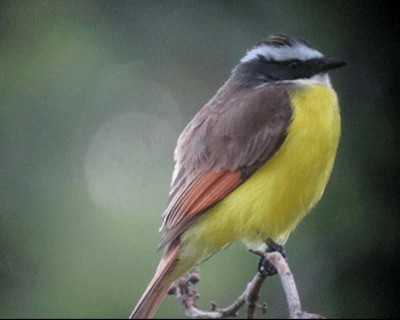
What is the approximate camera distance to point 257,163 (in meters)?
4.32

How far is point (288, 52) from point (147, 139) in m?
2.08

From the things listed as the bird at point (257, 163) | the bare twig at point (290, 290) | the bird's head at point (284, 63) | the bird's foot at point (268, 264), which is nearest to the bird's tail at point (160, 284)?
the bird at point (257, 163)

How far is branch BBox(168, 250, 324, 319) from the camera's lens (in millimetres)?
3439

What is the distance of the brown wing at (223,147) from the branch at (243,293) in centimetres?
33

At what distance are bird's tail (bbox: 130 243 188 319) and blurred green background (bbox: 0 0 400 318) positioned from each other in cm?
90

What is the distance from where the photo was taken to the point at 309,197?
A: 439 cm

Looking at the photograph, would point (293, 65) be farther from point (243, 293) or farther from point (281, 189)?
point (243, 293)

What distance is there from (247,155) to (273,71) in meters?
0.44

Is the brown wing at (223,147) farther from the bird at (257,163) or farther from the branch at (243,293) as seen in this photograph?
the branch at (243,293)

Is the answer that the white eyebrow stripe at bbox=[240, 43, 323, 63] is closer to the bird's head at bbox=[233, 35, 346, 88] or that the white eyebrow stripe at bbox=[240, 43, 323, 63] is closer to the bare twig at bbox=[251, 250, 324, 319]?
the bird's head at bbox=[233, 35, 346, 88]

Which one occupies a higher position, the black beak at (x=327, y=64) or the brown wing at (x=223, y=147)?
the black beak at (x=327, y=64)

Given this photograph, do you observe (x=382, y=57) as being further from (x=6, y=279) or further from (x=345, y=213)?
(x=6, y=279)

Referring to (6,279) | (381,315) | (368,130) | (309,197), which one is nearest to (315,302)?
(381,315)

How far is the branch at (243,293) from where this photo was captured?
344 cm
